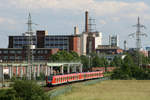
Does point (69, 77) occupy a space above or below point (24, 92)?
below

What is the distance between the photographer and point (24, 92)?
48.8 meters

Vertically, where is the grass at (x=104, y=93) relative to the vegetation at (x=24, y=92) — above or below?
below

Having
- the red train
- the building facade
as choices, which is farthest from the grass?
→ the building facade

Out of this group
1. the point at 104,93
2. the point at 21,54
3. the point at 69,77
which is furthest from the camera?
the point at 21,54

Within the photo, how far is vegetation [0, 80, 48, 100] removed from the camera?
47.2 metres

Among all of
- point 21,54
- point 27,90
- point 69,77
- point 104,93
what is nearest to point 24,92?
point 27,90

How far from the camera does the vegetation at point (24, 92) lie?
47175mm

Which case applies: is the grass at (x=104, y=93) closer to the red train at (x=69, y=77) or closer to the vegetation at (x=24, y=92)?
the red train at (x=69, y=77)

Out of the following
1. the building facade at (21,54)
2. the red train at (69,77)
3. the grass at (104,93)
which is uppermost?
the building facade at (21,54)

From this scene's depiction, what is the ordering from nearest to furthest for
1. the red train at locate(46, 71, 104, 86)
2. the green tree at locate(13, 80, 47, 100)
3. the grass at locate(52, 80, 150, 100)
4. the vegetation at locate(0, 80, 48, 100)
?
the vegetation at locate(0, 80, 48, 100) → the green tree at locate(13, 80, 47, 100) → the grass at locate(52, 80, 150, 100) → the red train at locate(46, 71, 104, 86)

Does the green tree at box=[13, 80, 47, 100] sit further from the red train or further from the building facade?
the building facade

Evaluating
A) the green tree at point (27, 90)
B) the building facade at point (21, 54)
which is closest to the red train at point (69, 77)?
the green tree at point (27, 90)

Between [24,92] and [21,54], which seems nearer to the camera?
Answer: [24,92]

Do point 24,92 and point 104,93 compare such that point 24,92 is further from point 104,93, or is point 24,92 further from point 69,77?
point 69,77
